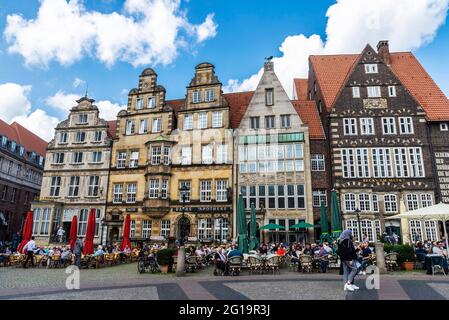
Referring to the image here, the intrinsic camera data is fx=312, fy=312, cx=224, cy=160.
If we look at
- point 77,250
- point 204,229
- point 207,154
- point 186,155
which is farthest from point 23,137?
point 77,250

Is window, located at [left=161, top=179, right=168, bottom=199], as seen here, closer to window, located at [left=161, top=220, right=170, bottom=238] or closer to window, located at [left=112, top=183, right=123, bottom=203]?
window, located at [left=161, top=220, right=170, bottom=238]

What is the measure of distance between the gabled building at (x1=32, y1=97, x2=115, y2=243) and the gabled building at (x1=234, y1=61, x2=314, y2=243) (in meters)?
13.9

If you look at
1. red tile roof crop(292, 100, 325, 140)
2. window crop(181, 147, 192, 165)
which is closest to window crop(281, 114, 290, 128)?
red tile roof crop(292, 100, 325, 140)

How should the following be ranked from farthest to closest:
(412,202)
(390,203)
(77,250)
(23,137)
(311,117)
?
(23,137) < (311,117) < (390,203) < (412,202) < (77,250)

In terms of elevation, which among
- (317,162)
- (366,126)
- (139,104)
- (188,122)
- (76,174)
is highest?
(139,104)

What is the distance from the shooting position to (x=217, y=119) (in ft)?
99.6

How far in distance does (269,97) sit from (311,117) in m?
4.85

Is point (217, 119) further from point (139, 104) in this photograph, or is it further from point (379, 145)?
point (379, 145)

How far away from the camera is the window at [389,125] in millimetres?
28203

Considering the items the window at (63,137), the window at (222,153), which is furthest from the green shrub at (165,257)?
the window at (63,137)

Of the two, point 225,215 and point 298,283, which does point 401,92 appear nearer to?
point 225,215

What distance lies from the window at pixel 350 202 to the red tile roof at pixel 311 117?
5753mm
